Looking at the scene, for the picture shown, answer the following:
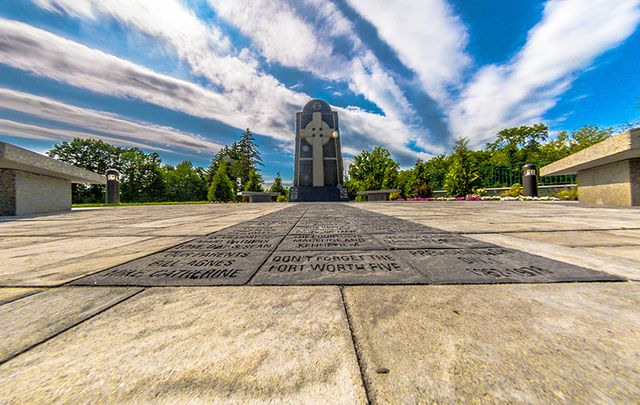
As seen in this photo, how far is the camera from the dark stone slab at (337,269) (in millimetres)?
1789

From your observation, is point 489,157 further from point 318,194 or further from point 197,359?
point 197,359

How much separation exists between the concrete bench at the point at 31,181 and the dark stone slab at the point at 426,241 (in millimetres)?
12404

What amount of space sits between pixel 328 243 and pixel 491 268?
170cm

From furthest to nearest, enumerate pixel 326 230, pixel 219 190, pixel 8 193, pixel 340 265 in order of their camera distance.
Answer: pixel 219 190 < pixel 8 193 < pixel 326 230 < pixel 340 265

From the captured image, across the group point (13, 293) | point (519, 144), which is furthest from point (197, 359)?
point (519, 144)

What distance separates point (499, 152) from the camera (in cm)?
4497

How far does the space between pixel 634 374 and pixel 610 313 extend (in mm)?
572

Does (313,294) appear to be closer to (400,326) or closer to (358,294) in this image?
(358,294)

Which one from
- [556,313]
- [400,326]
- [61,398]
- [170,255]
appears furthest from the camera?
[170,255]

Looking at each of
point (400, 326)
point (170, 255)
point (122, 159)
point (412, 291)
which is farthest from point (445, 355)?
point (122, 159)

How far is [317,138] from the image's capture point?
79.4ft

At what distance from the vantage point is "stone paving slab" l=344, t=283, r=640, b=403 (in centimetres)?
79

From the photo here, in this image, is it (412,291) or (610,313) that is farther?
(412,291)

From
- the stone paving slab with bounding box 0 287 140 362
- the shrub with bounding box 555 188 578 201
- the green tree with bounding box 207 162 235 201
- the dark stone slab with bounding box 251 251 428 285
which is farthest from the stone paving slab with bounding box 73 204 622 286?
the green tree with bounding box 207 162 235 201
